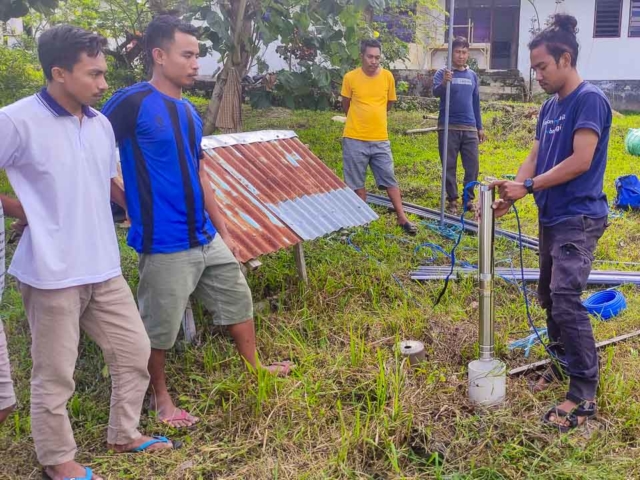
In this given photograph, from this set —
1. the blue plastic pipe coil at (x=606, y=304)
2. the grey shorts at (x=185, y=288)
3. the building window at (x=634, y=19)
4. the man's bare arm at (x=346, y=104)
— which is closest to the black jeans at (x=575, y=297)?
the blue plastic pipe coil at (x=606, y=304)

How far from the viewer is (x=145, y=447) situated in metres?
3.06

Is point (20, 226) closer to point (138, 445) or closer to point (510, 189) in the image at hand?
point (138, 445)

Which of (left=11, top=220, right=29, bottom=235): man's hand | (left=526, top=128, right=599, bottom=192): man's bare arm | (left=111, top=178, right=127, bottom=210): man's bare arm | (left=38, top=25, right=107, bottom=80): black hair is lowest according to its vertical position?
(left=11, top=220, right=29, bottom=235): man's hand

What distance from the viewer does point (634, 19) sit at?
17922mm

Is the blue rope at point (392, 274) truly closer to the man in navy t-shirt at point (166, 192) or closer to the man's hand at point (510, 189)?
the man's hand at point (510, 189)

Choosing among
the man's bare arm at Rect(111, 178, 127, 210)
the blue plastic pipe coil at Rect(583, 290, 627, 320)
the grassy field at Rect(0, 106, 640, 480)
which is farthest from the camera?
the blue plastic pipe coil at Rect(583, 290, 627, 320)

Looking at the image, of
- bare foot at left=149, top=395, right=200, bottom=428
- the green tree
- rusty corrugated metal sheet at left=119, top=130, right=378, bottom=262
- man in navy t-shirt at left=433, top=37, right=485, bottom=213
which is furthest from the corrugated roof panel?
man in navy t-shirt at left=433, top=37, right=485, bottom=213

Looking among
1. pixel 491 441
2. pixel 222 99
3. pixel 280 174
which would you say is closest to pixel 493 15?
pixel 222 99

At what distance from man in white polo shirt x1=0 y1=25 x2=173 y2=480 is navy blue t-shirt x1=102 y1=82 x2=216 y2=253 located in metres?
0.18

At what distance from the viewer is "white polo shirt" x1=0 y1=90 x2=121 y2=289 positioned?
8.34 feet

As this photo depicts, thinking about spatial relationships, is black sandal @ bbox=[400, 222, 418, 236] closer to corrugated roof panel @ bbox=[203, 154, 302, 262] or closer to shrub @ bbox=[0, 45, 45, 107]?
corrugated roof panel @ bbox=[203, 154, 302, 262]

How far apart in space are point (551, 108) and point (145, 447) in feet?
8.29

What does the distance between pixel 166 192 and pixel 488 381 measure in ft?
5.75

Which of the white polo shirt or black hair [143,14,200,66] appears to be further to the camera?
black hair [143,14,200,66]
